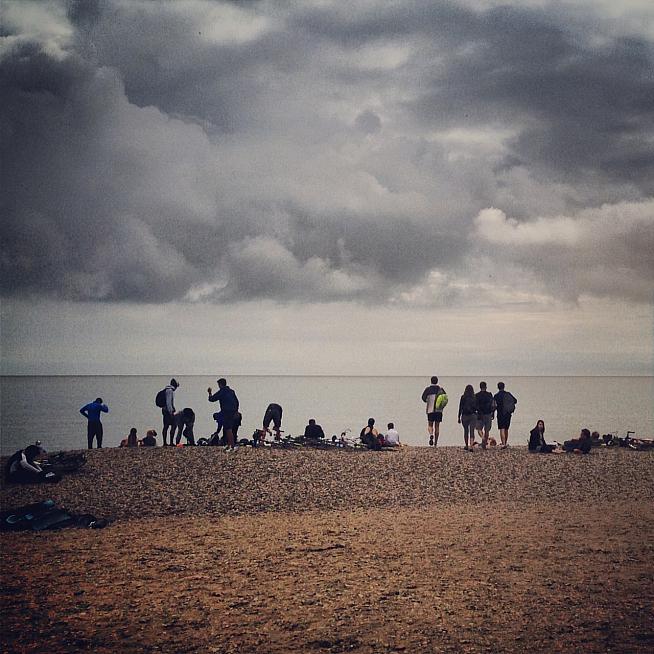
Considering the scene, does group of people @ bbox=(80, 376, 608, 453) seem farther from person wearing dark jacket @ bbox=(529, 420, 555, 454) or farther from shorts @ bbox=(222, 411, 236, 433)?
shorts @ bbox=(222, 411, 236, 433)

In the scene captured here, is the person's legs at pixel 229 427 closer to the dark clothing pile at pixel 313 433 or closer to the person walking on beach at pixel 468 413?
the dark clothing pile at pixel 313 433

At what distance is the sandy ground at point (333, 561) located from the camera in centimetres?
902

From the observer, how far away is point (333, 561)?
40.2ft

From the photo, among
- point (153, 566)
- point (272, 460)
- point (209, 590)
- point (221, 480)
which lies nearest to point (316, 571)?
point (209, 590)

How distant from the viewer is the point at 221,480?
1884 cm

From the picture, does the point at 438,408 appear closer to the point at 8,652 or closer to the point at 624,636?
the point at 624,636

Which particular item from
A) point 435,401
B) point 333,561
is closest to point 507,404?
point 435,401

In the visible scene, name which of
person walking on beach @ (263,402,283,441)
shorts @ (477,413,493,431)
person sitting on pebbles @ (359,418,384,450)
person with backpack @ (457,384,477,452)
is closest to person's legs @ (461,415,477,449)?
person with backpack @ (457,384,477,452)

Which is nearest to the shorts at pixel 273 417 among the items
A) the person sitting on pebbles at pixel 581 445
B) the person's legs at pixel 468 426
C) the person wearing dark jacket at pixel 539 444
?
the person's legs at pixel 468 426

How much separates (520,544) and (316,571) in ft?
13.9

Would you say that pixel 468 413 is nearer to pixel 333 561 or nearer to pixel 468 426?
pixel 468 426

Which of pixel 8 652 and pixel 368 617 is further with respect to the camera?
pixel 368 617

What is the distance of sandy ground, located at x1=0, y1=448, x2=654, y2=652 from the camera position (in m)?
9.02

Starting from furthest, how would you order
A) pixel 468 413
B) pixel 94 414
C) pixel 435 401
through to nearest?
pixel 435 401 < pixel 468 413 < pixel 94 414
